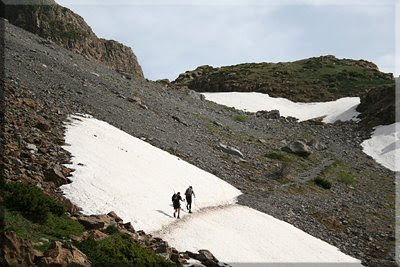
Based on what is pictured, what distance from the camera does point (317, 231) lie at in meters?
27.6

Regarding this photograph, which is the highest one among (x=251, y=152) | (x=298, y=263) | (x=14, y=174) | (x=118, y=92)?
(x=118, y=92)

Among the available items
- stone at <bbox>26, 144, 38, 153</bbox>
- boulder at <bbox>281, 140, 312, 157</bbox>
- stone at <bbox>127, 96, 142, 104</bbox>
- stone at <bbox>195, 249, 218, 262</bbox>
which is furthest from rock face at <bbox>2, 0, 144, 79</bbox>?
stone at <bbox>195, 249, 218, 262</bbox>

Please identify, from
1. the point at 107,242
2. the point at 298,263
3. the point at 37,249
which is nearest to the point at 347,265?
the point at 298,263

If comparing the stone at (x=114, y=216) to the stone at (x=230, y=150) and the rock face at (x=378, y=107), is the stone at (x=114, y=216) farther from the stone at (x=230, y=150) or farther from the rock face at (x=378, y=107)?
the rock face at (x=378, y=107)

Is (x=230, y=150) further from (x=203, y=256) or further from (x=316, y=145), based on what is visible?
(x=203, y=256)

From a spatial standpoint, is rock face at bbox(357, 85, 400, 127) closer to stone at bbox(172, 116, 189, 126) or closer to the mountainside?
the mountainside

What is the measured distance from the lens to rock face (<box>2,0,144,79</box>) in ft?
221

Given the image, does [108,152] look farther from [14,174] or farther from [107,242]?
[107,242]

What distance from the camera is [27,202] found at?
14797mm

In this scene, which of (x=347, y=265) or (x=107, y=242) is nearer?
(x=107, y=242)

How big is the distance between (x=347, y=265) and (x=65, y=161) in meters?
16.3

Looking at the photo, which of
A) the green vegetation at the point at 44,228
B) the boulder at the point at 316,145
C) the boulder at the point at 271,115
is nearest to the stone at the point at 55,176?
the green vegetation at the point at 44,228

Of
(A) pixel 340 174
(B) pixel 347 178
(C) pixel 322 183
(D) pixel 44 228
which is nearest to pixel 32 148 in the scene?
(D) pixel 44 228

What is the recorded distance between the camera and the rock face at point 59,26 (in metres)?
67.2
